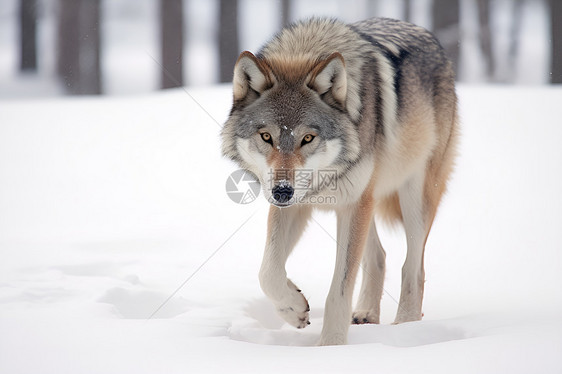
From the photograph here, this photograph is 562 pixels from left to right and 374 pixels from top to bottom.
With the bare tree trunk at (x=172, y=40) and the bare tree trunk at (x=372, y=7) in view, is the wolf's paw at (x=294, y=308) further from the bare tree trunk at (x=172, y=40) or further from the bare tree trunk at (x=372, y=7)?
the bare tree trunk at (x=372, y=7)

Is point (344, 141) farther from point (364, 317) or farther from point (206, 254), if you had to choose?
point (206, 254)

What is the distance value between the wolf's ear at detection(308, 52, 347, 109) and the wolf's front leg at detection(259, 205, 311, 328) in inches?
29.4

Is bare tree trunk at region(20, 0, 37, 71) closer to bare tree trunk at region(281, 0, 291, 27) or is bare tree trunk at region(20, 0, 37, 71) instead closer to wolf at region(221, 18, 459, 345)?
bare tree trunk at region(281, 0, 291, 27)

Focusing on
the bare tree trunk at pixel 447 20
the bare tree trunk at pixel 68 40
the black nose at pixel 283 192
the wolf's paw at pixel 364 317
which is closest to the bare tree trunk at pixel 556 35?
the bare tree trunk at pixel 447 20

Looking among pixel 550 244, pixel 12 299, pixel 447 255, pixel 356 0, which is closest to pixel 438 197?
pixel 447 255

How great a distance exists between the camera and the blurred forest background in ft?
39.5

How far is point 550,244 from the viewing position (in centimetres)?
536

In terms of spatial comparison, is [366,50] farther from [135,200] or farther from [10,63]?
[10,63]

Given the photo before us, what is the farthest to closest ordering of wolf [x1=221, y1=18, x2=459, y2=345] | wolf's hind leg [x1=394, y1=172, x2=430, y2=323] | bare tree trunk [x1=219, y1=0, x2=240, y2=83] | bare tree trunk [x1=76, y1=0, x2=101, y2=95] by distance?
bare tree trunk [x1=76, y1=0, x2=101, y2=95], bare tree trunk [x1=219, y1=0, x2=240, y2=83], wolf's hind leg [x1=394, y1=172, x2=430, y2=323], wolf [x1=221, y1=18, x2=459, y2=345]

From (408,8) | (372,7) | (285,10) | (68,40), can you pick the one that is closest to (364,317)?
(68,40)

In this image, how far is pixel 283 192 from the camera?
305 centimetres

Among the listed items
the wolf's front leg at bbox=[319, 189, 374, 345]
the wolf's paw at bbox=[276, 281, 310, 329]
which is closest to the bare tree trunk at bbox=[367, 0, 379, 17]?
the wolf's front leg at bbox=[319, 189, 374, 345]

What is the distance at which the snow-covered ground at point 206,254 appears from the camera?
Result: 2.84 metres

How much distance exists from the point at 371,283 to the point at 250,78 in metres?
1.77
